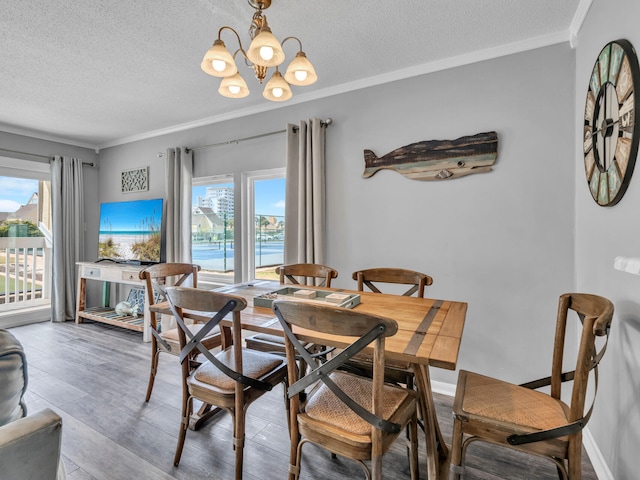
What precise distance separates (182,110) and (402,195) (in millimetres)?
2613

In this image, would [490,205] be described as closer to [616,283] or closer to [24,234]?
[616,283]

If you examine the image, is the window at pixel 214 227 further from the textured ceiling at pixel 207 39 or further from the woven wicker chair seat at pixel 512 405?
the woven wicker chair seat at pixel 512 405

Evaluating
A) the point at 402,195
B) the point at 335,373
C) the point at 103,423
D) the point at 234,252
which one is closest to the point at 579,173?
the point at 402,195

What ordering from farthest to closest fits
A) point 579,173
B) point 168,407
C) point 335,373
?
1. point 168,407
2. point 579,173
3. point 335,373

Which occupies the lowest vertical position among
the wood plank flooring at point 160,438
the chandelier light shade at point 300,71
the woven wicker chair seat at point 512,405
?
the wood plank flooring at point 160,438

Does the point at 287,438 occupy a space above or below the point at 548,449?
below

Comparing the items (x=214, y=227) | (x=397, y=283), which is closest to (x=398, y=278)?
(x=397, y=283)

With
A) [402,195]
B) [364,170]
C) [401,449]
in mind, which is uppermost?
[364,170]

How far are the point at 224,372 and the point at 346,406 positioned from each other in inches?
22.5

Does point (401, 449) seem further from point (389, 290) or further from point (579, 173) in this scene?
point (579, 173)

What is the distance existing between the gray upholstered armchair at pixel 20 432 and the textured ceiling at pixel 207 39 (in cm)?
200

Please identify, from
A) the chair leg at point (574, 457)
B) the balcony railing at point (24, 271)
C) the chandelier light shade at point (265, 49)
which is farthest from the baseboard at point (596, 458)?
the balcony railing at point (24, 271)

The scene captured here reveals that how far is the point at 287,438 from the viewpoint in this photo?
6.32 ft

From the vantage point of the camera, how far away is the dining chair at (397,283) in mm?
1830
